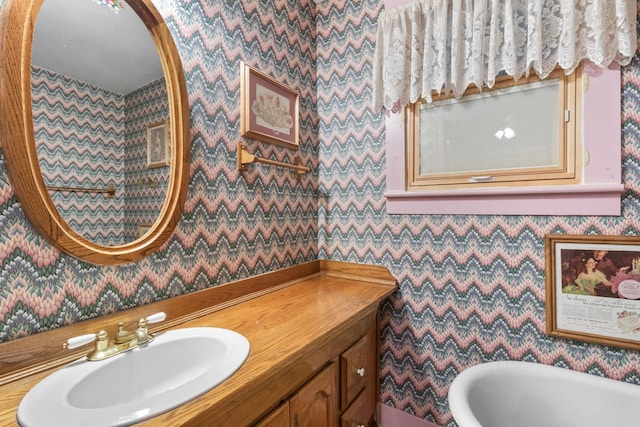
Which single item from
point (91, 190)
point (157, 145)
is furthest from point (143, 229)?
point (157, 145)

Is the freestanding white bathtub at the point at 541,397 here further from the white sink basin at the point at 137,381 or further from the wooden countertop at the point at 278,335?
the white sink basin at the point at 137,381

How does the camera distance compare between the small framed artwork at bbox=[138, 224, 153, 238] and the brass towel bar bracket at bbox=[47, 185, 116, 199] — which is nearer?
the brass towel bar bracket at bbox=[47, 185, 116, 199]

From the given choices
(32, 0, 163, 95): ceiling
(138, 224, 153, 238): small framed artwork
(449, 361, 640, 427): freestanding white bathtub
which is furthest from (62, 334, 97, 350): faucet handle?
(449, 361, 640, 427): freestanding white bathtub

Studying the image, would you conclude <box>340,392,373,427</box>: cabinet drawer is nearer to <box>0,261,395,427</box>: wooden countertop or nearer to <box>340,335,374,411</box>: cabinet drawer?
<box>340,335,374,411</box>: cabinet drawer

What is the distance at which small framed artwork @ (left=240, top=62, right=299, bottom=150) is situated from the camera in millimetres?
1435

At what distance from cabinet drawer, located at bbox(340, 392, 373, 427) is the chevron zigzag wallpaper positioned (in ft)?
0.96

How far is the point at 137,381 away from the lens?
34.7 inches

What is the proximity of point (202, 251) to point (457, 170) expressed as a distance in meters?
1.28

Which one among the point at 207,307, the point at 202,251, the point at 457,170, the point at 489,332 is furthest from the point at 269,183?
the point at 489,332

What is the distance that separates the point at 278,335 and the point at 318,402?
0.29m

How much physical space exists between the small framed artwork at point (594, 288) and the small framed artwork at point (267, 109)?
135cm

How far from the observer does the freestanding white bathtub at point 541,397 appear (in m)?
A: 1.15

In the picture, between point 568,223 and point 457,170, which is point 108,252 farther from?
point 568,223

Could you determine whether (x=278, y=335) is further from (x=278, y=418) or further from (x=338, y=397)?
(x=338, y=397)
